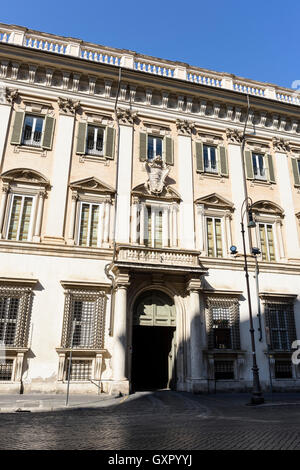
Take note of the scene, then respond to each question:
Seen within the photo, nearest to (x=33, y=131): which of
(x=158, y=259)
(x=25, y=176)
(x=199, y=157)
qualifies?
(x=25, y=176)

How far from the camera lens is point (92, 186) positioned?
1775cm

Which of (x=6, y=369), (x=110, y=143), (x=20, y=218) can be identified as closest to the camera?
(x=6, y=369)

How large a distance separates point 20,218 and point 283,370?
14.8 meters

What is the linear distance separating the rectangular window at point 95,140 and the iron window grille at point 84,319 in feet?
24.7

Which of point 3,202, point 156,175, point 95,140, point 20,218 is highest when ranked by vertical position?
point 95,140

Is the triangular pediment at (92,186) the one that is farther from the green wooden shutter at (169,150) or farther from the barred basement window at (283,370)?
the barred basement window at (283,370)

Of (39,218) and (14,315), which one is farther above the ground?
(39,218)

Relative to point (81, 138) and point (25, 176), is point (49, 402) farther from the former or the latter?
point (81, 138)

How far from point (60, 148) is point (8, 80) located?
4592 millimetres

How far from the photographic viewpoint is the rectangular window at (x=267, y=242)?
63.2 feet

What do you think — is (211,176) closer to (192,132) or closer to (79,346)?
(192,132)

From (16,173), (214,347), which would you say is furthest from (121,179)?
(214,347)

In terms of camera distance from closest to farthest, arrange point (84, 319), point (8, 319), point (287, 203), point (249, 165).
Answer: point (8, 319), point (84, 319), point (287, 203), point (249, 165)

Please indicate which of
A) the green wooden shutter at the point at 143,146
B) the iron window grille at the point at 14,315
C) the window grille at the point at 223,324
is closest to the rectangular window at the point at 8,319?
the iron window grille at the point at 14,315
